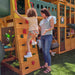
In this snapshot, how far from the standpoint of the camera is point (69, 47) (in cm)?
523

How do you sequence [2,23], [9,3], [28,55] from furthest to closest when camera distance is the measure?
[2,23] → [9,3] → [28,55]

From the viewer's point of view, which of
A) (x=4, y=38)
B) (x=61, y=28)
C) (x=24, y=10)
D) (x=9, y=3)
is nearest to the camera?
(x=9, y=3)

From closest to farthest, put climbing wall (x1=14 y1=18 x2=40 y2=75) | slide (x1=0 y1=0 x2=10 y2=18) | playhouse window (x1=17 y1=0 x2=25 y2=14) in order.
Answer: climbing wall (x1=14 y1=18 x2=40 y2=75) → slide (x1=0 y1=0 x2=10 y2=18) → playhouse window (x1=17 y1=0 x2=25 y2=14)

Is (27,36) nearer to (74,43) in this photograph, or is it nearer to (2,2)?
(2,2)

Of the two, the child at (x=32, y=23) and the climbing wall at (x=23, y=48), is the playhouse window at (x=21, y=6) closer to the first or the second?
the climbing wall at (x=23, y=48)

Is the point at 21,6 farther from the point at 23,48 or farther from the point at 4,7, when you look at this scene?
the point at 23,48

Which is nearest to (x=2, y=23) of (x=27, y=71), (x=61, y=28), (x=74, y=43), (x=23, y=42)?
(x=23, y=42)

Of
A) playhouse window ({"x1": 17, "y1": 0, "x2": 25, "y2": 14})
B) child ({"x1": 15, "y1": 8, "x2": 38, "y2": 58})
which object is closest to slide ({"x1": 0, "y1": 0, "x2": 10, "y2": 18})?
playhouse window ({"x1": 17, "y1": 0, "x2": 25, "y2": 14})

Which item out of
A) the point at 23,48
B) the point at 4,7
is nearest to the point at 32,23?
the point at 23,48

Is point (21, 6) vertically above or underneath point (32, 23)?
above

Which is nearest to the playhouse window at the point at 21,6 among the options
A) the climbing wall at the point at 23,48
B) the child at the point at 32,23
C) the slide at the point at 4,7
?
the slide at the point at 4,7

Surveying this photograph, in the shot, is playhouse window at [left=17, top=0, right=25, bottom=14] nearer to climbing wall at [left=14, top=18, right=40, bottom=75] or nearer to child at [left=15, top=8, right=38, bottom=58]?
climbing wall at [left=14, top=18, right=40, bottom=75]

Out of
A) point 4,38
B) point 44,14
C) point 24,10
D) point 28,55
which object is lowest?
point 28,55

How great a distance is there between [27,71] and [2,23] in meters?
1.79
